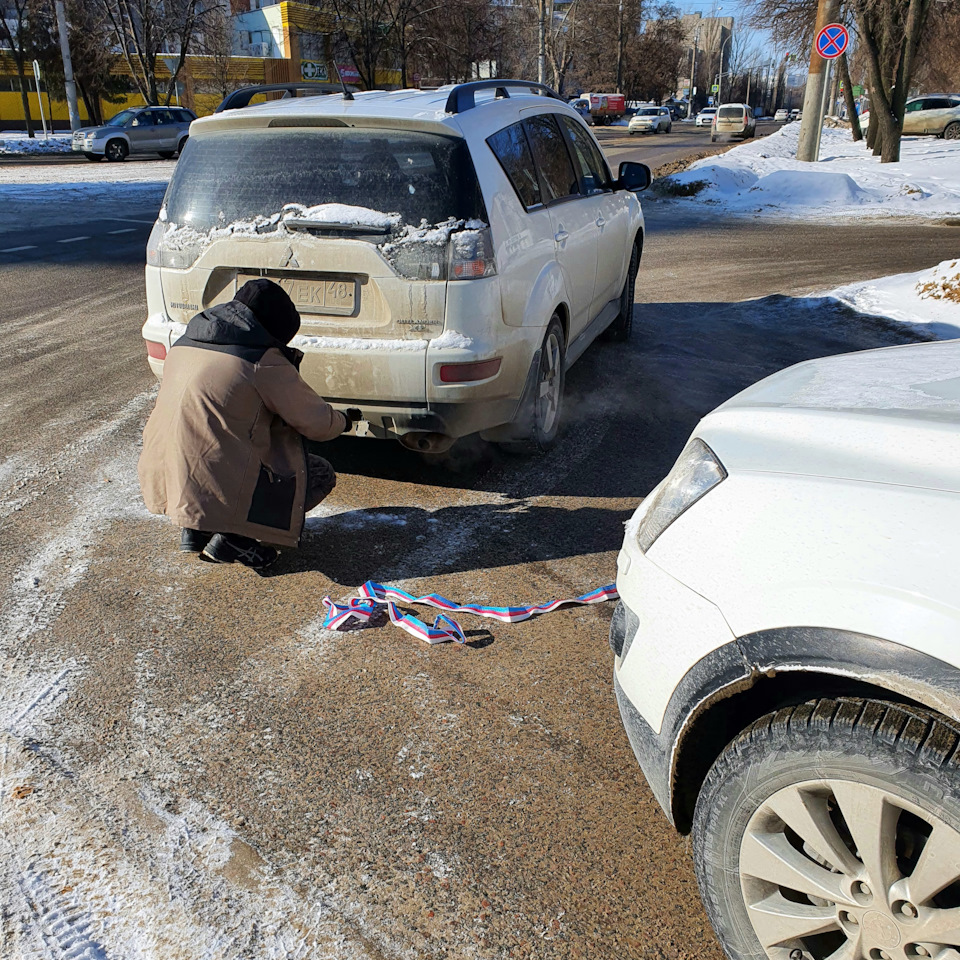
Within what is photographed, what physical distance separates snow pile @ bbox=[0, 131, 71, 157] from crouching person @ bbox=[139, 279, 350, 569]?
115 ft

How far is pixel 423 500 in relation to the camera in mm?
4652

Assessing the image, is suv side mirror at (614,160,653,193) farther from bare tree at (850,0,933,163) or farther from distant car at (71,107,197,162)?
distant car at (71,107,197,162)

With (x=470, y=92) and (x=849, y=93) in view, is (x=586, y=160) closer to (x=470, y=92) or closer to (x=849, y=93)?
(x=470, y=92)

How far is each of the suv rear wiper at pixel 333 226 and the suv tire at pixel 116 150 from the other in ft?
95.8

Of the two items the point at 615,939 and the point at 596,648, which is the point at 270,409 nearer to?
the point at 596,648

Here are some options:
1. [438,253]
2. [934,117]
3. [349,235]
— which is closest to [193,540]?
[349,235]

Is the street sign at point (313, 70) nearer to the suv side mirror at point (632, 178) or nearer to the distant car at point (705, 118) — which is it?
the distant car at point (705, 118)

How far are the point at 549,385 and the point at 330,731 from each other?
108 inches

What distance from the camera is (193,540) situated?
3928mm

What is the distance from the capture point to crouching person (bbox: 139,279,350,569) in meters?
3.55

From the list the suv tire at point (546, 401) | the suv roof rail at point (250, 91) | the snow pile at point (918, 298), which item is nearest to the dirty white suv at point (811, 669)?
the suv tire at point (546, 401)

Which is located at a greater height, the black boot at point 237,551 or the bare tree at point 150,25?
the bare tree at point 150,25

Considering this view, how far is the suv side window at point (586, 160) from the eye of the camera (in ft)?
19.5

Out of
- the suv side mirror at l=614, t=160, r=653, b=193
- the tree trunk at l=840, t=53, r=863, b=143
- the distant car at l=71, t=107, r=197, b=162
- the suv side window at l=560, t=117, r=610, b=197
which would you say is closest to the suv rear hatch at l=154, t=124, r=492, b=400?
the suv side window at l=560, t=117, r=610, b=197
